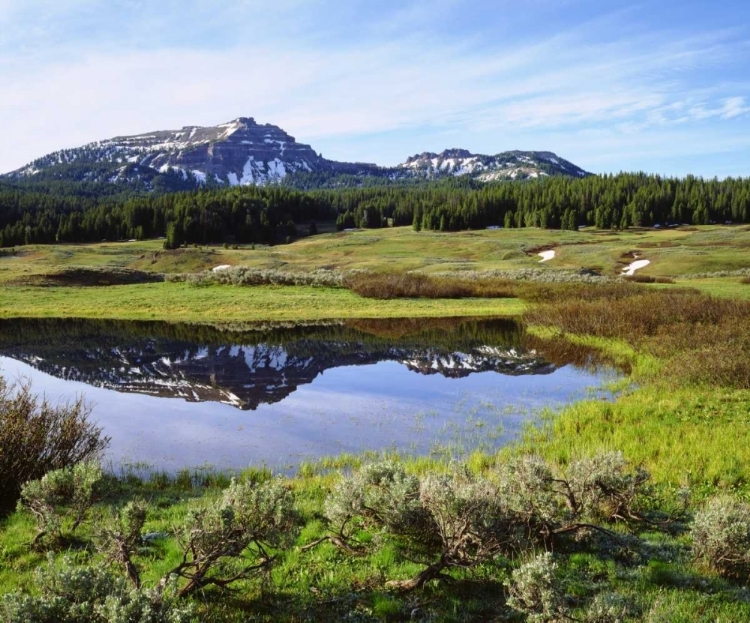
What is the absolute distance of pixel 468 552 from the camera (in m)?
7.76

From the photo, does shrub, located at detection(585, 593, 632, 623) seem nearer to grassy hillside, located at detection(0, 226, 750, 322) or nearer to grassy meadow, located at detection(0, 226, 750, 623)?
grassy meadow, located at detection(0, 226, 750, 623)

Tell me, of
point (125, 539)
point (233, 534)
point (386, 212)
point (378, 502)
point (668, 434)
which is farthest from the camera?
point (386, 212)

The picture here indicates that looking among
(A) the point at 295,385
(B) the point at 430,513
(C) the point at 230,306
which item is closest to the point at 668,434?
(B) the point at 430,513

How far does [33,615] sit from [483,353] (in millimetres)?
24199

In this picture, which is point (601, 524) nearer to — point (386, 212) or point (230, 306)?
point (230, 306)

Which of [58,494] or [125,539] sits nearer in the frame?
[125,539]

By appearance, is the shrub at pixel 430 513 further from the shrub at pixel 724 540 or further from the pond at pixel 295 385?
the pond at pixel 295 385

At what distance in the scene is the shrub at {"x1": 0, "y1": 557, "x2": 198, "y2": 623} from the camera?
4.66 meters

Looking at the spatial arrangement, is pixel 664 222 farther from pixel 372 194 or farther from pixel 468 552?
pixel 468 552

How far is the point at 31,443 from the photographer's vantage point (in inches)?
414

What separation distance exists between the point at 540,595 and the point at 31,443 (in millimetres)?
9430

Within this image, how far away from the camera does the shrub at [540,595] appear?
5.58m

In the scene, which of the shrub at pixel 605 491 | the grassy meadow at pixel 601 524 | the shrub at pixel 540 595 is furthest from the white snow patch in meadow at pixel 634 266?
the shrub at pixel 540 595

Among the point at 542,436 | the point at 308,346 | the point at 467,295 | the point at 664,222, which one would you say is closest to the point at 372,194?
the point at 664,222
